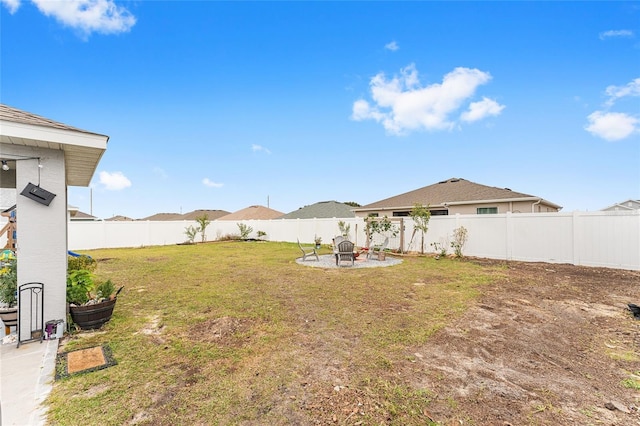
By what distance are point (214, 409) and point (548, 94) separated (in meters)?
13.9

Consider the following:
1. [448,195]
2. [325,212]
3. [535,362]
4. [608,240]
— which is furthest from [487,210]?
[325,212]

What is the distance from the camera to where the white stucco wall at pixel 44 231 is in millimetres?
3656

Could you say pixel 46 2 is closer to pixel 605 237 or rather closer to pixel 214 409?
pixel 214 409

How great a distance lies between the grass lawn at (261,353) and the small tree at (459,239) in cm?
525

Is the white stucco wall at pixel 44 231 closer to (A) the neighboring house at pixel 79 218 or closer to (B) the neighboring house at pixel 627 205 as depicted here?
(A) the neighboring house at pixel 79 218

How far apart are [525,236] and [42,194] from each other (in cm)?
1358

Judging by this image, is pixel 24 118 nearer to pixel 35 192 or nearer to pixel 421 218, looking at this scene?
pixel 35 192

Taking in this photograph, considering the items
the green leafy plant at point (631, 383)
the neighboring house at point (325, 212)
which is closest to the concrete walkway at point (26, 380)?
the green leafy plant at point (631, 383)

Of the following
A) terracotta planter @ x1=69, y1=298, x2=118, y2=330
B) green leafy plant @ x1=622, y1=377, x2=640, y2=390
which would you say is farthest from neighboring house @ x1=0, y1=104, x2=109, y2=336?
green leafy plant @ x1=622, y1=377, x2=640, y2=390

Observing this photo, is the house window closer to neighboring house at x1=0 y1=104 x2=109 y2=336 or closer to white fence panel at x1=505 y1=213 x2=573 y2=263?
white fence panel at x1=505 y1=213 x2=573 y2=263

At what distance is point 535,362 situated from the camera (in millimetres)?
3143

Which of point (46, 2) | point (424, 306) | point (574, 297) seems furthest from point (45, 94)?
point (574, 297)

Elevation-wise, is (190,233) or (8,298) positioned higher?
(190,233)

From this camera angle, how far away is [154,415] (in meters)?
2.21
